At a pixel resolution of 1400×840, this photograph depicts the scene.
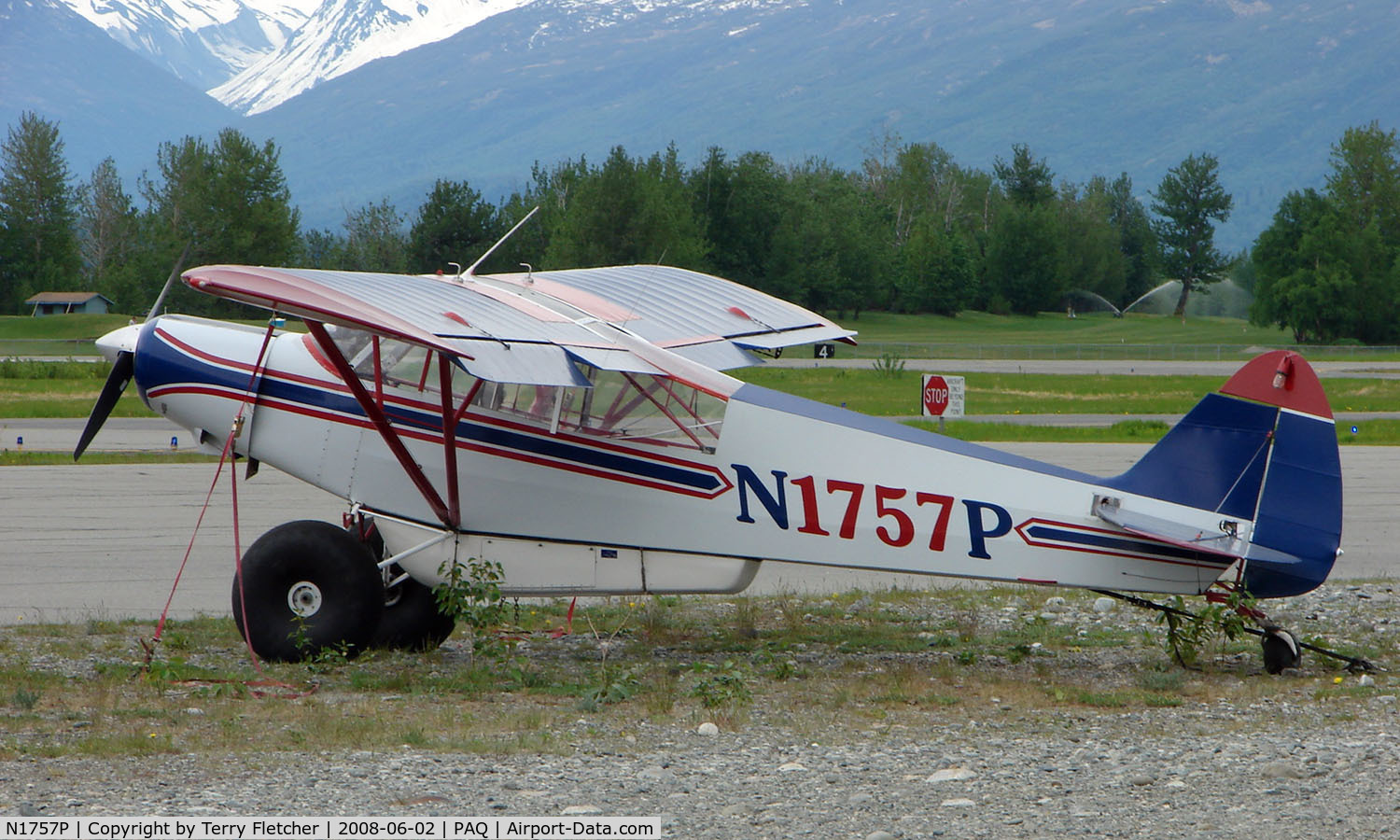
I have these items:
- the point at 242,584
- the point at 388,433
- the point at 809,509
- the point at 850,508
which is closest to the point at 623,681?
the point at 809,509

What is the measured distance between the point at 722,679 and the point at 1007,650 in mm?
2412

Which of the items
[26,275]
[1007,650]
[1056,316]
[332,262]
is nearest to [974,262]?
[1056,316]

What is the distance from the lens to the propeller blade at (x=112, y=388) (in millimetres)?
8695

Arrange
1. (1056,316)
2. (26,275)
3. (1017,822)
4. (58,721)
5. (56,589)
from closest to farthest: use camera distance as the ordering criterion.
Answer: (1017,822), (58,721), (56,589), (26,275), (1056,316)

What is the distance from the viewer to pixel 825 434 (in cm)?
781

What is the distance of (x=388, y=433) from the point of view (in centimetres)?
783

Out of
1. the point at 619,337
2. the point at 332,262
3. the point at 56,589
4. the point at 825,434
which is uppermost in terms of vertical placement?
the point at 332,262

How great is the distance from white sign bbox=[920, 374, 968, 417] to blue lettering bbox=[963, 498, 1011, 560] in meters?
12.2

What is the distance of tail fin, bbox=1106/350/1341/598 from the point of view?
735 cm

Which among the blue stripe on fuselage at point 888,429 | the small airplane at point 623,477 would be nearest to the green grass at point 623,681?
the small airplane at point 623,477

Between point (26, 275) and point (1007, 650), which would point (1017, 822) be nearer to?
point (1007, 650)

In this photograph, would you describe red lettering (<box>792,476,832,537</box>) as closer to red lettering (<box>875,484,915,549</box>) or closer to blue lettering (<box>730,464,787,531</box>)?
blue lettering (<box>730,464,787,531</box>)

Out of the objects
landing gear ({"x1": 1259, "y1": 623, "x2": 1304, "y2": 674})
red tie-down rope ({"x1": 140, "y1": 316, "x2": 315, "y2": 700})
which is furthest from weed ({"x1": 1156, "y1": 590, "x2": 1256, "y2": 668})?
red tie-down rope ({"x1": 140, "y1": 316, "x2": 315, "y2": 700})

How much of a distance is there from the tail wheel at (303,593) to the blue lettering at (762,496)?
7.56 ft
